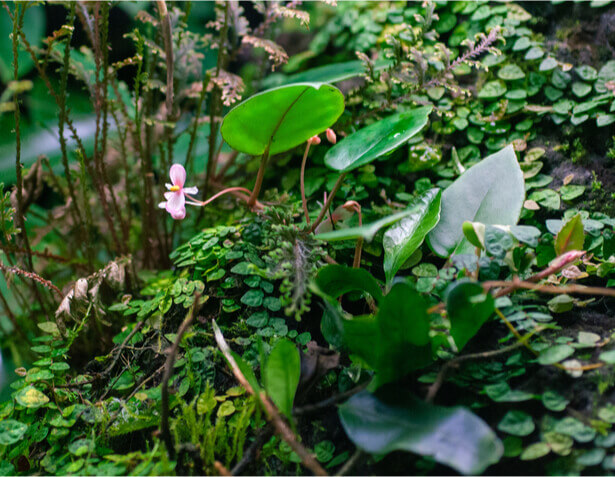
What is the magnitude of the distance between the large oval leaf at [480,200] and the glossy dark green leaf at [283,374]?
45 centimetres

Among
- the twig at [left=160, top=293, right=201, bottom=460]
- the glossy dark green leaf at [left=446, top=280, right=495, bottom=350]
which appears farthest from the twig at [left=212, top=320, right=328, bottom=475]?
the glossy dark green leaf at [left=446, top=280, right=495, bottom=350]

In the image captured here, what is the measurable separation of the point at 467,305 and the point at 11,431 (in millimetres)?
949

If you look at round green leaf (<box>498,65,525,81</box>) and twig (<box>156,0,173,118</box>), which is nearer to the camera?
twig (<box>156,0,173,118</box>)

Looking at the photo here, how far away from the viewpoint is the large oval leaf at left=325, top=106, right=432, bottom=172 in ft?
3.24

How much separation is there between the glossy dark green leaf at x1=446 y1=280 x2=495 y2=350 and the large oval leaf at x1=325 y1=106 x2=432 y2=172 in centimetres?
38

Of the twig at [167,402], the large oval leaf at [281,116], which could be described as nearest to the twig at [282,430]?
the twig at [167,402]

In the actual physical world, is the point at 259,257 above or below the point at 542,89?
below

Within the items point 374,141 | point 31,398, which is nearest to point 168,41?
point 374,141

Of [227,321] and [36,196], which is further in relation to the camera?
[36,196]

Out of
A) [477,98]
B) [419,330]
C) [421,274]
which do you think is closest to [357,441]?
[419,330]

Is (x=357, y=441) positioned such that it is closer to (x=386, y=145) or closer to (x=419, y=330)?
(x=419, y=330)

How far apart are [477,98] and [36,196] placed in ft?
5.13

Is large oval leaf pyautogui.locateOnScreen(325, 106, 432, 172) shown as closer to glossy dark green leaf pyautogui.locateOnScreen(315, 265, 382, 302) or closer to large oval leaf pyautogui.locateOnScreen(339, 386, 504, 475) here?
glossy dark green leaf pyautogui.locateOnScreen(315, 265, 382, 302)

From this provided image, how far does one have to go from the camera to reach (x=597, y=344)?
0.76m
